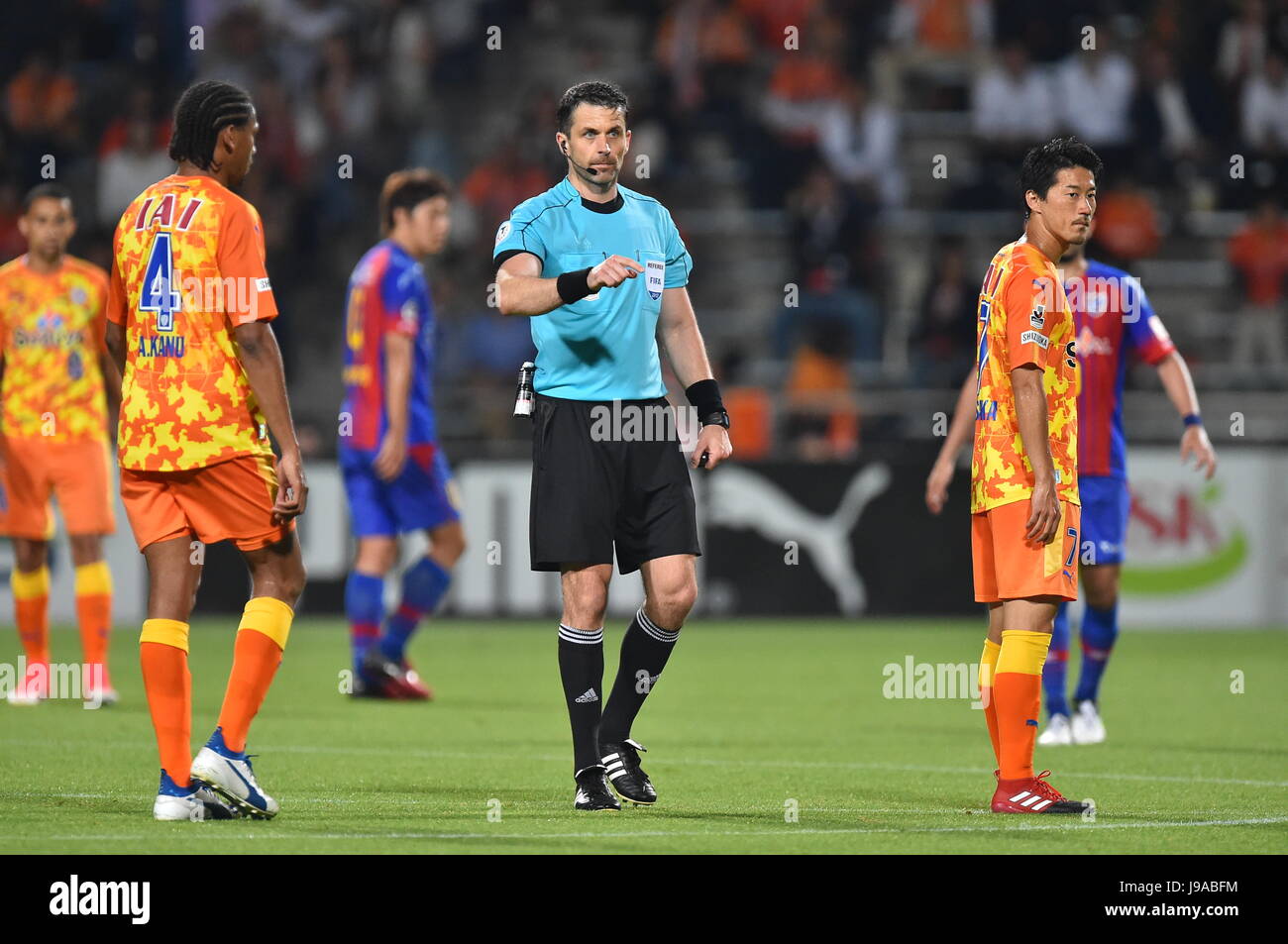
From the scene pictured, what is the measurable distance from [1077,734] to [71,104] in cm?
1457

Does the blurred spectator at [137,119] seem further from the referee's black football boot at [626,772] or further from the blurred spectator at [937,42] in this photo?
the referee's black football boot at [626,772]

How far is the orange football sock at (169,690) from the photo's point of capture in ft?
21.5

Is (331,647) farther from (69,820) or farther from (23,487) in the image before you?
(69,820)

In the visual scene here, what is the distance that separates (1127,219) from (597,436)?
13.9 metres

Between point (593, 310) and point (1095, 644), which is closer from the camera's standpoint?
point (593, 310)

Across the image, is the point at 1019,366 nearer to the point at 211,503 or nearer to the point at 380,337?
the point at 211,503

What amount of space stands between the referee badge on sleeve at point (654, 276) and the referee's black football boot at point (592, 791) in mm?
1680

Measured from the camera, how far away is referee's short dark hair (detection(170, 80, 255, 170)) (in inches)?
Answer: 265

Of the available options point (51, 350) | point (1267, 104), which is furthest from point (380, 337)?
point (1267, 104)

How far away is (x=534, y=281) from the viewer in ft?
21.7

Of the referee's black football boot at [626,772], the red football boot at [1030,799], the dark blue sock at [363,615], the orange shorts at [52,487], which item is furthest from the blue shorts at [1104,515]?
the orange shorts at [52,487]

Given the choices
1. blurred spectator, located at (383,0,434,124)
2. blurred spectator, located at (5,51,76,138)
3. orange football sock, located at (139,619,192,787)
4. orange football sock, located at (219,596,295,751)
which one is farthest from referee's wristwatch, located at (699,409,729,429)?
blurred spectator, located at (5,51,76,138)

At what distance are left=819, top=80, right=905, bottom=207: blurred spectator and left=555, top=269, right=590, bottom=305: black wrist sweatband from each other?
14050 mm

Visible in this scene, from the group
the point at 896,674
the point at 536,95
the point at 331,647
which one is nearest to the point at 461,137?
the point at 536,95
